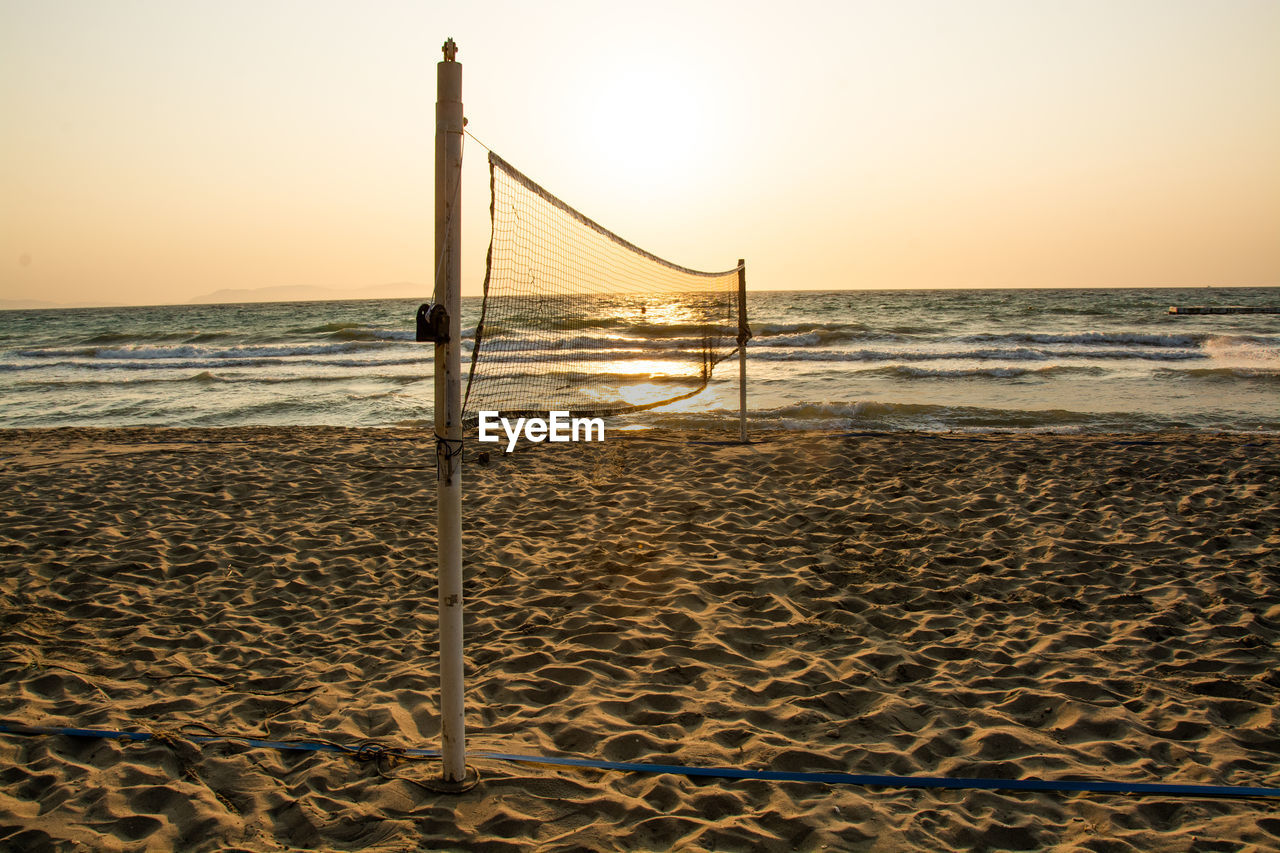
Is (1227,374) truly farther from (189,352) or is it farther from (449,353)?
(189,352)

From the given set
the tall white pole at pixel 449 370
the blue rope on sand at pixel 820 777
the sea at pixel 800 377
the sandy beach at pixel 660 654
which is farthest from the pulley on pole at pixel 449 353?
the sea at pixel 800 377

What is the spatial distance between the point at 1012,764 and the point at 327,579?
3.73 metres

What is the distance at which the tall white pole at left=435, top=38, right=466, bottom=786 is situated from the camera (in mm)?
2342

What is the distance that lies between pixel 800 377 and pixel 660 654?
45.6 ft

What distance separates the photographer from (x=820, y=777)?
8.98 ft

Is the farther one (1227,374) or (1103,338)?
(1103,338)

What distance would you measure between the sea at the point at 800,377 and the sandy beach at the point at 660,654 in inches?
193

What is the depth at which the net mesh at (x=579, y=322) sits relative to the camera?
4883 mm

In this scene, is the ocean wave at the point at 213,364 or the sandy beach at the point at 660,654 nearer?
the sandy beach at the point at 660,654

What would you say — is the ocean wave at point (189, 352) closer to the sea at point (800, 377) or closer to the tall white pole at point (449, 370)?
the sea at point (800, 377)

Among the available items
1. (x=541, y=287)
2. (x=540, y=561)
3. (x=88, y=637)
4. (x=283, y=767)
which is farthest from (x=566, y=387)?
(x=283, y=767)

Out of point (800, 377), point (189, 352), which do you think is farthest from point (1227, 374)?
point (189, 352)

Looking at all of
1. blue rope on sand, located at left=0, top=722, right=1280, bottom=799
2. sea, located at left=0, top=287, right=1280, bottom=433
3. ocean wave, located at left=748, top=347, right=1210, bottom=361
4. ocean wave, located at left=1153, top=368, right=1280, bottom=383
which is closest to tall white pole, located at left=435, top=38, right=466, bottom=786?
blue rope on sand, located at left=0, top=722, right=1280, bottom=799

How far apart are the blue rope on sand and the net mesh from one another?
58.8 inches
